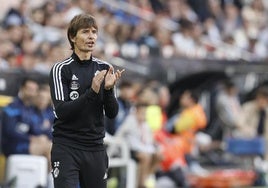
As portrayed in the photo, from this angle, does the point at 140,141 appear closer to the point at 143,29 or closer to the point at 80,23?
the point at 143,29

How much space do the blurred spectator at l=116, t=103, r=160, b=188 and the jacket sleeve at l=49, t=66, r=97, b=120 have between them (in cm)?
580

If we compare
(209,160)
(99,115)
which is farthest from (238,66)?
(99,115)

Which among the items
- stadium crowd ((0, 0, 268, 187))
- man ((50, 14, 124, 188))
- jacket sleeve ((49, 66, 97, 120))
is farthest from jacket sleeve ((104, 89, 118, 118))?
stadium crowd ((0, 0, 268, 187))

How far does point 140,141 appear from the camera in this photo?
12727mm

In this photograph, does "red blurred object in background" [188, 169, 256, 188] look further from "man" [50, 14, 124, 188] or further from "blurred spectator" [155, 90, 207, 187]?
"man" [50, 14, 124, 188]

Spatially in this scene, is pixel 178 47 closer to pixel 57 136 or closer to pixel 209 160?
pixel 209 160

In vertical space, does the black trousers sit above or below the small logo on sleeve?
below

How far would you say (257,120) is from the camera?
53.4 feet

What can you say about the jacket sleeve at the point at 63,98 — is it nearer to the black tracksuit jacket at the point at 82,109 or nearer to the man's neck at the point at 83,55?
the black tracksuit jacket at the point at 82,109

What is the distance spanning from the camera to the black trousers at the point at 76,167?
675 centimetres

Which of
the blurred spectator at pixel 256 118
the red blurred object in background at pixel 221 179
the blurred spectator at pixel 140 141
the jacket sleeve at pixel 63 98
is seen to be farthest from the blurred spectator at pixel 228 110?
the jacket sleeve at pixel 63 98

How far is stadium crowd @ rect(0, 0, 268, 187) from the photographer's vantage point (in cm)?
1308

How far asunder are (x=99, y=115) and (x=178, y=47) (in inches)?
470

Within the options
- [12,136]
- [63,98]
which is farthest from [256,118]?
[63,98]
